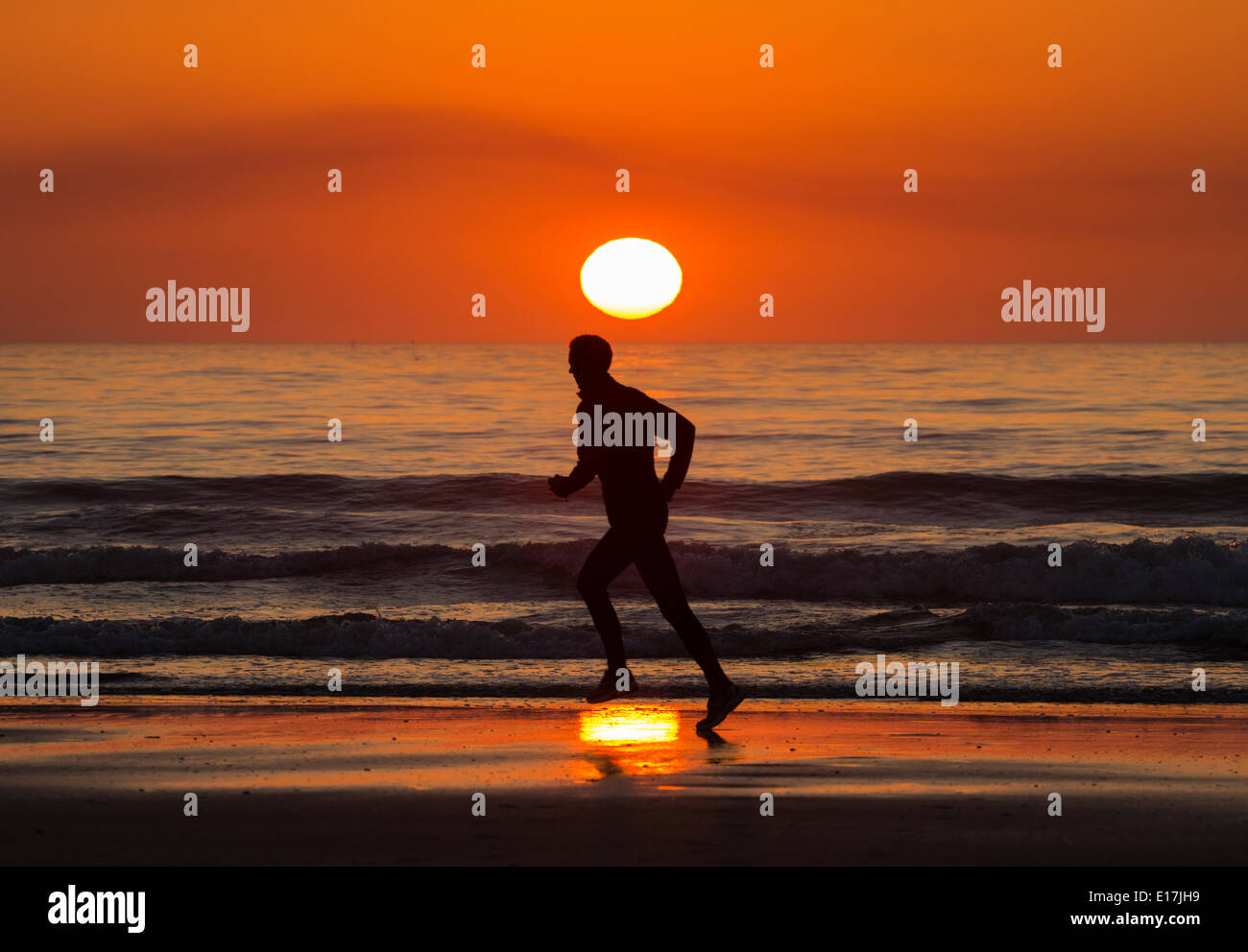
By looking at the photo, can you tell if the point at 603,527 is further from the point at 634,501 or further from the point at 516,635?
the point at 634,501

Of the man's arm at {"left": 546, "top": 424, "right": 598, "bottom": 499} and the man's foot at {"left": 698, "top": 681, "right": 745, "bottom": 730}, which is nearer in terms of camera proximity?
the man's arm at {"left": 546, "top": 424, "right": 598, "bottom": 499}

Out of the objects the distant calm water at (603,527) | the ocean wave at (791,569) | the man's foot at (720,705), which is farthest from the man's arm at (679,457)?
the ocean wave at (791,569)

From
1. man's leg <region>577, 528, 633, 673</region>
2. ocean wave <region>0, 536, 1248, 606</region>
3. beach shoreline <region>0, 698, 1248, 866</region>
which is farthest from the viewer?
ocean wave <region>0, 536, 1248, 606</region>

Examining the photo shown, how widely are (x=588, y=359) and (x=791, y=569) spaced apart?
9.69 metres

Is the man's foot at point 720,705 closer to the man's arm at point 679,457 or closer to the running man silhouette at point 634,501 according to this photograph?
the running man silhouette at point 634,501

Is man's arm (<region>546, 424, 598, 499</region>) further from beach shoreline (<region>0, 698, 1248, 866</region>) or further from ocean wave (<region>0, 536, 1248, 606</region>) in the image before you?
ocean wave (<region>0, 536, 1248, 606</region>)

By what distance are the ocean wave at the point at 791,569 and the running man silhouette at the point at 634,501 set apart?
7.72m

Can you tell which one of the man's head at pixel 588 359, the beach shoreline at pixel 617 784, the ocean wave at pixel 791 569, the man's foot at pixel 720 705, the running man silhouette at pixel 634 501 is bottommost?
the beach shoreline at pixel 617 784

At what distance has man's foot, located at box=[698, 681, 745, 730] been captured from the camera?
7.48 m

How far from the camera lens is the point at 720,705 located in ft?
24.6

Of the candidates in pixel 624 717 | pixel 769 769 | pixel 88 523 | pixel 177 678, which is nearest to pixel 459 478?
pixel 88 523

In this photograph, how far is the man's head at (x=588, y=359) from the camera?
748 cm

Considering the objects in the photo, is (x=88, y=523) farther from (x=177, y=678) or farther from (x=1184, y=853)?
(x=1184, y=853)

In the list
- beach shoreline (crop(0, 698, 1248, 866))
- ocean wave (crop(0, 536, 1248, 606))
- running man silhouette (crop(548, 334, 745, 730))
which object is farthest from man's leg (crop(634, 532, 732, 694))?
ocean wave (crop(0, 536, 1248, 606))
